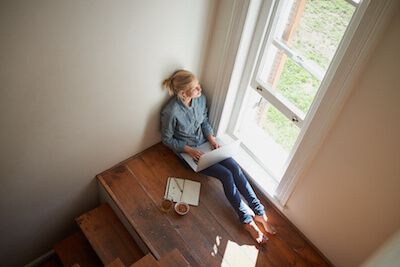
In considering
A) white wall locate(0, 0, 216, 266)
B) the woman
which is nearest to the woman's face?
the woman

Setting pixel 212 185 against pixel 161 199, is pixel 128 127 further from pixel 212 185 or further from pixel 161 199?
pixel 212 185

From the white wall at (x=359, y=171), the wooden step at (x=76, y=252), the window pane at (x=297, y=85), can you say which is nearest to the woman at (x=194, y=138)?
the white wall at (x=359, y=171)

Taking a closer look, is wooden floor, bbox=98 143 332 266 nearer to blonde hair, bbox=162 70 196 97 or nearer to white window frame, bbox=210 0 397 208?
white window frame, bbox=210 0 397 208

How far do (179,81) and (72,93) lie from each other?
0.72m

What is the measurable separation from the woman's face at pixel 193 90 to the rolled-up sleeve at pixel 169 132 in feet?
0.66

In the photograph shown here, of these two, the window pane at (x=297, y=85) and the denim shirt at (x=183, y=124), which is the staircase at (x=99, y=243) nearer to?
the denim shirt at (x=183, y=124)

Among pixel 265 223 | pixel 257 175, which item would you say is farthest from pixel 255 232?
pixel 257 175

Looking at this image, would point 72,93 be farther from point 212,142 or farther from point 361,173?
point 361,173

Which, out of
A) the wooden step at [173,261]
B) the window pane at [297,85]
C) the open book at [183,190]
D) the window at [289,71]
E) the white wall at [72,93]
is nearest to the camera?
the white wall at [72,93]

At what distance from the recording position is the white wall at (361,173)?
4.73 ft

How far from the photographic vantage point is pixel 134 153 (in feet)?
7.95

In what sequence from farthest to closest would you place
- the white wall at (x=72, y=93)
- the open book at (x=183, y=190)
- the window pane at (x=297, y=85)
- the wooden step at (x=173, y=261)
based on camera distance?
the open book at (x=183, y=190) → the window pane at (x=297, y=85) → the wooden step at (x=173, y=261) → the white wall at (x=72, y=93)

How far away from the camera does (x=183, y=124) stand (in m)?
2.27

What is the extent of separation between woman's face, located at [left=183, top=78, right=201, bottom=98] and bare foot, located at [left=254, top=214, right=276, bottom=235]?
3.32ft
